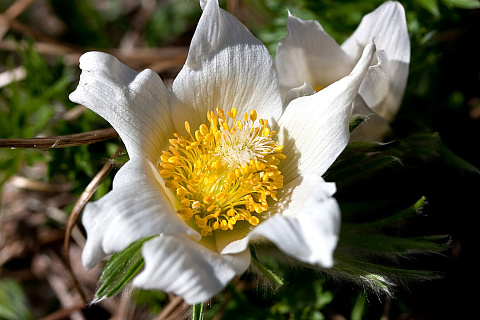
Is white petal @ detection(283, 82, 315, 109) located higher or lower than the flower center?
higher

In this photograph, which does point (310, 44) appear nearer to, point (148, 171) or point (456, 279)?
point (148, 171)

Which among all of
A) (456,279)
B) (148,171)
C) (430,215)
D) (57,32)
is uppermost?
(148,171)

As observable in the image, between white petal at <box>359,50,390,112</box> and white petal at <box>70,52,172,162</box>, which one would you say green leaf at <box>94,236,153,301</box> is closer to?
white petal at <box>70,52,172,162</box>

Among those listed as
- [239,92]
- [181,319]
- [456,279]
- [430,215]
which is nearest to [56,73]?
[239,92]

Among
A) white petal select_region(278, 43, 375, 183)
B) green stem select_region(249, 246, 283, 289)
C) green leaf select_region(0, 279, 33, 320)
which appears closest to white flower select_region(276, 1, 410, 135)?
white petal select_region(278, 43, 375, 183)

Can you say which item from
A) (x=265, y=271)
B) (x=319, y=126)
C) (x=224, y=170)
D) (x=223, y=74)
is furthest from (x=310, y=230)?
(x=223, y=74)

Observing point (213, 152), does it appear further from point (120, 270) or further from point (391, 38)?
point (391, 38)
